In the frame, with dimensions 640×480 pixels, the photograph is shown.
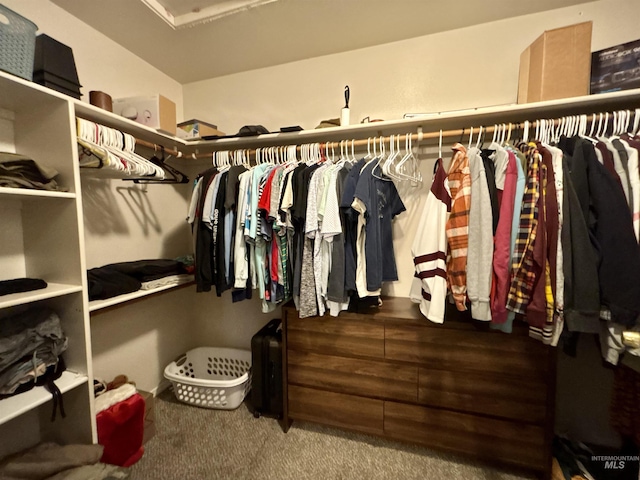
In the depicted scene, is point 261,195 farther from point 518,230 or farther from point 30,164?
point 518,230

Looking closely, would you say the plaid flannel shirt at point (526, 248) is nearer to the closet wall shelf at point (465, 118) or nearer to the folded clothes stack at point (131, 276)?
the closet wall shelf at point (465, 118)

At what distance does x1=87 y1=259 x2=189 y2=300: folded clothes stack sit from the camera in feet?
4.39

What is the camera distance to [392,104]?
1.74 metres

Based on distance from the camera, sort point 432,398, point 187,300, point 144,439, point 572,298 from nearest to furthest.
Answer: point 572,298 < point 432,398 < point 144,439 < point 187,300

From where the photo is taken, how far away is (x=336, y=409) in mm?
1563

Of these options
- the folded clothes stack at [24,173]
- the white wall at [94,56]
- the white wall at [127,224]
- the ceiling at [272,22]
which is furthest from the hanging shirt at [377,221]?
the white wall at [94,56]

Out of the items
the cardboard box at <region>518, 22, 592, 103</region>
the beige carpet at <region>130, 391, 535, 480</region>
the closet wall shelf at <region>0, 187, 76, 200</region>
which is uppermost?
the cardboard box at <region>518, 22, 592, 103</region>

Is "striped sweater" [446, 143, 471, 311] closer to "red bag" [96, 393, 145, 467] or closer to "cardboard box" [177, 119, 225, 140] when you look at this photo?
"cardboard box" [177, 119, 225, 140]

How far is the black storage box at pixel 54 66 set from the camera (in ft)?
3.58

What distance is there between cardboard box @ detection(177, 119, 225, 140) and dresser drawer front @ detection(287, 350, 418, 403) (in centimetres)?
151

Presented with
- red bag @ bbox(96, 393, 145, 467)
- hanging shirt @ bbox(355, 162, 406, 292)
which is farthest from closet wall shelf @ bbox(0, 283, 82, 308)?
hanging shirt @ bbox(355, 162, 406, 292)

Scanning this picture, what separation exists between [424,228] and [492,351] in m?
0.69

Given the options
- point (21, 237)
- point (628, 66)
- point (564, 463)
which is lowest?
point (564, 463)

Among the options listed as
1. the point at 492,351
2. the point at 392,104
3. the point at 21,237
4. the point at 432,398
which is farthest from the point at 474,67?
the point at 21,237
